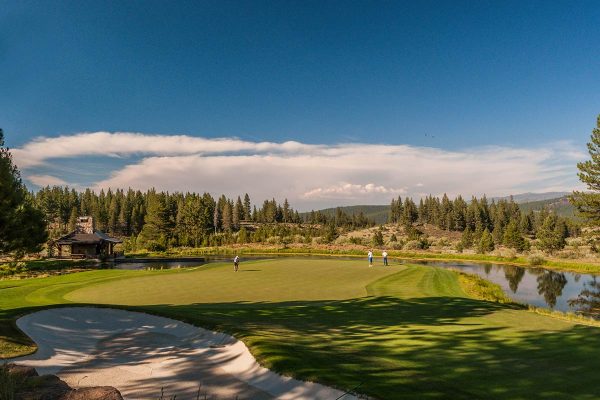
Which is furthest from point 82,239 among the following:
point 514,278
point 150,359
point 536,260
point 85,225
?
point 536,260

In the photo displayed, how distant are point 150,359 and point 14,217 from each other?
1662cm

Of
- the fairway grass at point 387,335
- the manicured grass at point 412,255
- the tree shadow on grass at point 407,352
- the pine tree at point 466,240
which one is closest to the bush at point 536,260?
the manicured grass at point 412,255

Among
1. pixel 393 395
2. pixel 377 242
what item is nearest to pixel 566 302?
pixel 393 395

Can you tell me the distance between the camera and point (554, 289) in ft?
126

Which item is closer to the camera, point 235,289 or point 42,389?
point 42,389

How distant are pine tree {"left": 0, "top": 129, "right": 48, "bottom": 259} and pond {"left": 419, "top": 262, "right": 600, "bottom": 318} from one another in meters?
35.5

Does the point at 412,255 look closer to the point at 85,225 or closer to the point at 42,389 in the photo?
the point at 85,225

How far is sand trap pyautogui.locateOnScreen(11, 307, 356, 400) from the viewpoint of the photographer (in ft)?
25.7

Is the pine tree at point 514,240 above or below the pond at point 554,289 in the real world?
above

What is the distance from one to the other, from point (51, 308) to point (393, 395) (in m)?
14.8

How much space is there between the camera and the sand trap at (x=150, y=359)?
7.85 m

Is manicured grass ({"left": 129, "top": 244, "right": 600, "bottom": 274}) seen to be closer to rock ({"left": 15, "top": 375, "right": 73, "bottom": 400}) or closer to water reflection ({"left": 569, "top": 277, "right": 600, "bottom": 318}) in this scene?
water reflection ({"left": 569, "top": 277, "right": 600, "bottom": 318})

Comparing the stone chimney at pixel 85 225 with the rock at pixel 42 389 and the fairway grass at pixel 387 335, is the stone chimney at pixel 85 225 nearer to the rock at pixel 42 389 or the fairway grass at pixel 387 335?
the fairway grass at pixel 387 335

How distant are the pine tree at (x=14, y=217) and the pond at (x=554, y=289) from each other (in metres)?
35.5
